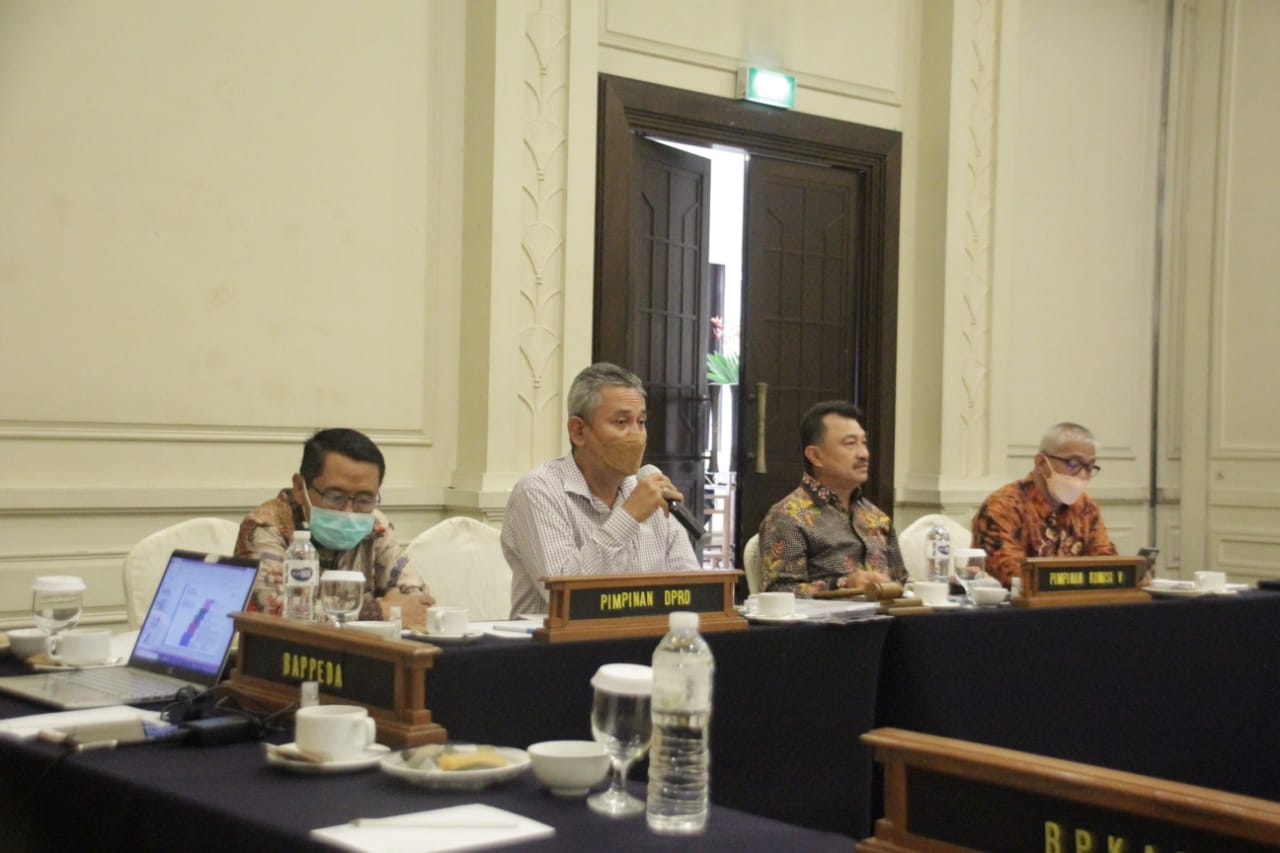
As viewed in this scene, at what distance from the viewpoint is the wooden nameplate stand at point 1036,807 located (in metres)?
1.05

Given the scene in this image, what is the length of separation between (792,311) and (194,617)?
395 cm

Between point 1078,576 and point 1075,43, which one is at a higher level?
point 1075,43

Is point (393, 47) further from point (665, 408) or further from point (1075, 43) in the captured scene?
point (1075, 43)

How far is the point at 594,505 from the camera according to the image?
10.1ft

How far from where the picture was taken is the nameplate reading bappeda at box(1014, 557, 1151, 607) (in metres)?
3.06

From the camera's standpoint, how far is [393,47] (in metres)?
4.62

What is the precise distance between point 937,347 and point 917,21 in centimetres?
143

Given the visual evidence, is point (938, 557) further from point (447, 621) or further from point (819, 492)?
point (447, 621)

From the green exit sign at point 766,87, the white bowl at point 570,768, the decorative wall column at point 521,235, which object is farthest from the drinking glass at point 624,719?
the green exit sign at point 766,87

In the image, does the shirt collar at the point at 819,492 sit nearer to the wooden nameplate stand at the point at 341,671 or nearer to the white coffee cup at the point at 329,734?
the wooden nameplate stand at the point at 341,671

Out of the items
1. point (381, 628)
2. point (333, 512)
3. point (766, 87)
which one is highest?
point (766, 87)

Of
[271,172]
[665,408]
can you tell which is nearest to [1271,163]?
[665,408]

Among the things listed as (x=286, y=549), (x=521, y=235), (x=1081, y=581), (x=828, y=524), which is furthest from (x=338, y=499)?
(x=521, y=235)

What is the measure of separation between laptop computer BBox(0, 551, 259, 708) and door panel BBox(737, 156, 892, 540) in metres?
3.57
